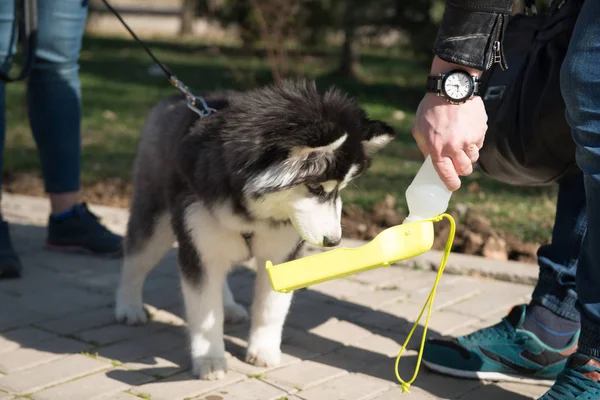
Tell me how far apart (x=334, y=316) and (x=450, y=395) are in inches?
42.6

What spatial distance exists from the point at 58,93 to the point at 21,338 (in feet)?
5.80

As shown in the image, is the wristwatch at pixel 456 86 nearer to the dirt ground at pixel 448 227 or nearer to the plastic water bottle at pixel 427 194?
the plastic water bottle at pixel 427 194

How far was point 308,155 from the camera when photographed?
314 cm

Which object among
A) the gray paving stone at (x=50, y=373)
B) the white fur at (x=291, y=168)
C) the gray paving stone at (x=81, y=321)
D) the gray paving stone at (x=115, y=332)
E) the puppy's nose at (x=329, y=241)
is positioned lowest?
the gray paving stone at (x=81, y=321)

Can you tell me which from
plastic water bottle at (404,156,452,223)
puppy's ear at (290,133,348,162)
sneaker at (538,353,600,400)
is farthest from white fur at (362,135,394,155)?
sneaker at (538,353,600,400)

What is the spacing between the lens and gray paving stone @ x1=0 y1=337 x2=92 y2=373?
11.6 feet

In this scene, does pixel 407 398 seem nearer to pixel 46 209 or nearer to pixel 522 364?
pixel 522 364

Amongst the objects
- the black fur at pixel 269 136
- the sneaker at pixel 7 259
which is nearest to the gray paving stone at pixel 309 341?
the black fur at pixel 269 136

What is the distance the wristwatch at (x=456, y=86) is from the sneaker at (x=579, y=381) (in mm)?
1035

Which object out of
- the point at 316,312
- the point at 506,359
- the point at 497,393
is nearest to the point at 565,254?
the point at 506,359

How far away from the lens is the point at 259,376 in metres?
3.52

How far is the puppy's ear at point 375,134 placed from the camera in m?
3.42

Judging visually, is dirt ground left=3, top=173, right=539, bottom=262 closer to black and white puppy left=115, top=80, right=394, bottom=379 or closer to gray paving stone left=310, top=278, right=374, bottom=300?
gray paving stone left=310, top=278, right=374, bottom=300

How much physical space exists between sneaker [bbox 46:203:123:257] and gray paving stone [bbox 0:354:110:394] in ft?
5.29
